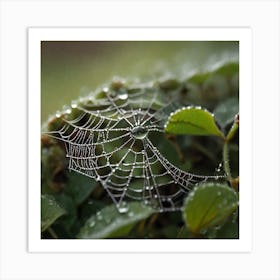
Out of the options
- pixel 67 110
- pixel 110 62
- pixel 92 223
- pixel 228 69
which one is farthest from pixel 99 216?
pixel 110 62

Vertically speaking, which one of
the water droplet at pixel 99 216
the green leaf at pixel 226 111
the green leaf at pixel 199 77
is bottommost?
the water droplet at pixel 99 216

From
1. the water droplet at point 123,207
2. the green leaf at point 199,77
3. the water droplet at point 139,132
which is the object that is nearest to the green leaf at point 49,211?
the water droplet at point 123,207

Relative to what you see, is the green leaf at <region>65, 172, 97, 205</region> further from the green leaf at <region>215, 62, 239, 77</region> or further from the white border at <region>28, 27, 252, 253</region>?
the green leaf at <region>215, 62, 239, 77</region>

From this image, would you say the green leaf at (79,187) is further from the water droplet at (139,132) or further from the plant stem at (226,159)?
the plant stem at (226,159)

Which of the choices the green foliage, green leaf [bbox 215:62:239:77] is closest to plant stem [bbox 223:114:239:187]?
the green foliage

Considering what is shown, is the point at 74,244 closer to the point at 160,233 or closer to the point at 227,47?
the point at 160,233
